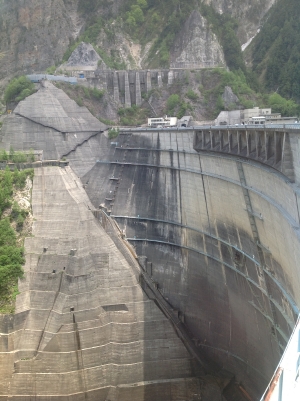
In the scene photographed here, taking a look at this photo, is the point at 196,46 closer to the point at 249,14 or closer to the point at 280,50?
the point at 280,50

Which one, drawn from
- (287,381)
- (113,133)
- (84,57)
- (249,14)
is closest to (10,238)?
(113,133)

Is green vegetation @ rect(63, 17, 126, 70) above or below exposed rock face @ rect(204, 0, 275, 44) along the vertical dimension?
below

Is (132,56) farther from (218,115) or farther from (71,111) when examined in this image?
(71,111)

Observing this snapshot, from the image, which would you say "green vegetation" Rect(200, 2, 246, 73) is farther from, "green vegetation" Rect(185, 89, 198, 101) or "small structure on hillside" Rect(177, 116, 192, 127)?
"small structure on hillside" Rect(177, 116, 192, 127)

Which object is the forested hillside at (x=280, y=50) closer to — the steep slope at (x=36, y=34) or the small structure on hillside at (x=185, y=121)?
the small structure on hillside at (x=185, y=121)

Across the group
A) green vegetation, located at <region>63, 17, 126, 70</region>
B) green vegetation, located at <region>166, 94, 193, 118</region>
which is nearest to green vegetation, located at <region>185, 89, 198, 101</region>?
green vegetation, located at <region>166, 94, 193, 118</region>

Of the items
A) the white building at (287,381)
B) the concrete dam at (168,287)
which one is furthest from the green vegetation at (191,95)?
the white building at (287,381)
